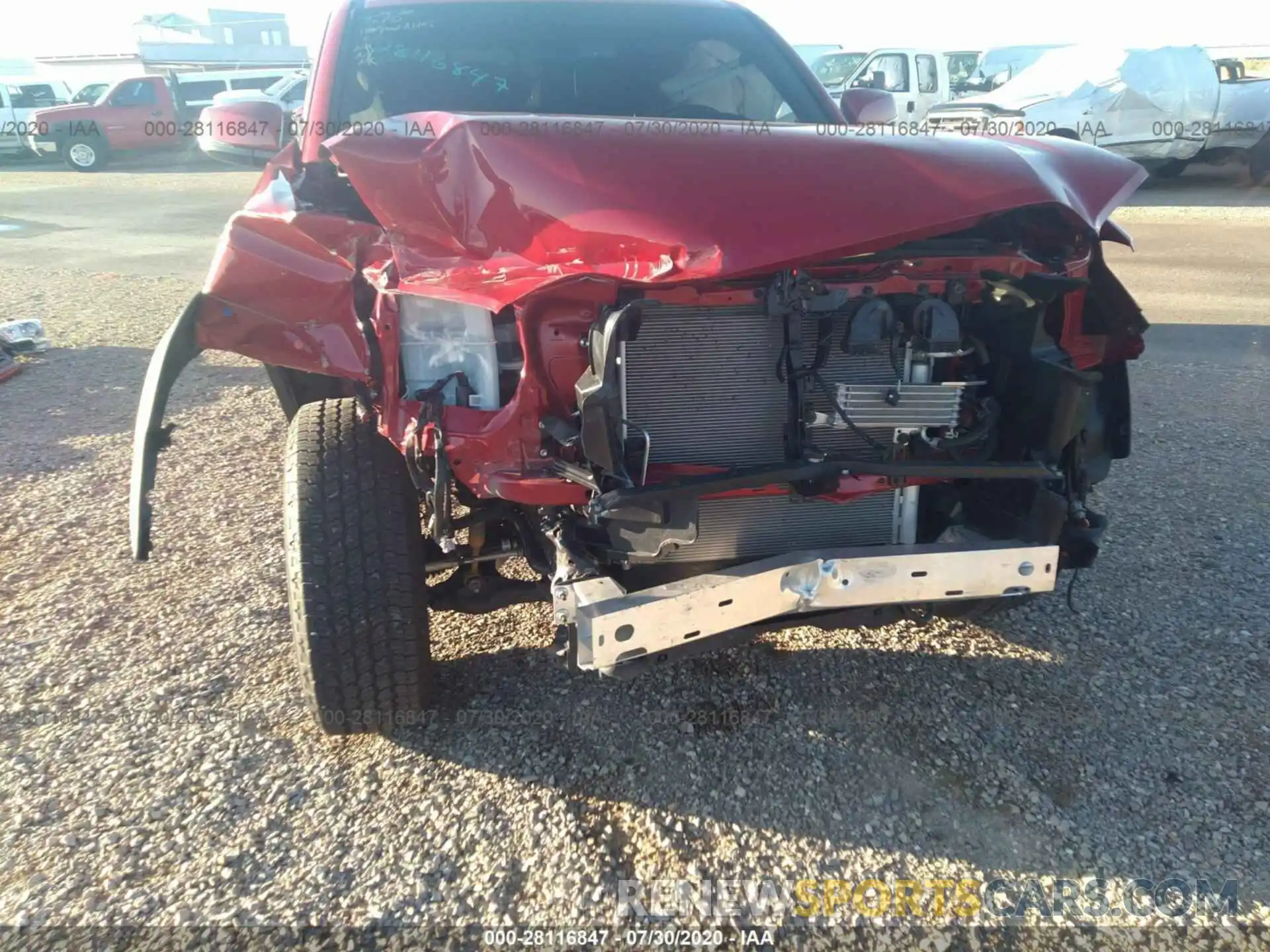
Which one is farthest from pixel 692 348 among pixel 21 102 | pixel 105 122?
pixel 21 102

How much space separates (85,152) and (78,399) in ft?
50.8

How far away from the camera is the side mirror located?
3.50 m

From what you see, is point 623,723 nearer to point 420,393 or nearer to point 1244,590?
point 420,393

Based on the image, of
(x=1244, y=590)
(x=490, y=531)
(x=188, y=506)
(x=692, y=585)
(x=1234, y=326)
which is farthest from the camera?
(x=1234, y=326)

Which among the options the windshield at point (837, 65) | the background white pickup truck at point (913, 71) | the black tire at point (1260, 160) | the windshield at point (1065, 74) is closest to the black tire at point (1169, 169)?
the black tire at point (1260, 160)

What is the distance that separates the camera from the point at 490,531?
2365mm

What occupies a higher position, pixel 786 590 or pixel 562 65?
pixel 562 65

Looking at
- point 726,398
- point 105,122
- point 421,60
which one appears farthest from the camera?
point 105,122

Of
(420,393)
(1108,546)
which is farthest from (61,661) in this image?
(1108,546)

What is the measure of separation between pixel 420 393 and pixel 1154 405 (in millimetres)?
4187

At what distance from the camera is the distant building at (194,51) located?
22781mm

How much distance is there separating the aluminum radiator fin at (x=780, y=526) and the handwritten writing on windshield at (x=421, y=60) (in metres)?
1.81

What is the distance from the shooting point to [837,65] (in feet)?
46.1

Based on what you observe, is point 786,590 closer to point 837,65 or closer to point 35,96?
point 837,65
